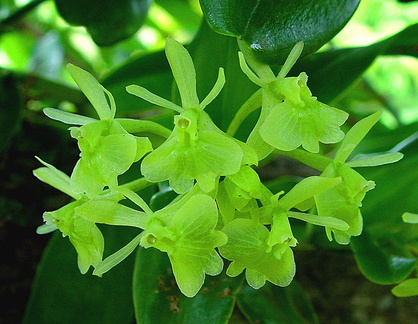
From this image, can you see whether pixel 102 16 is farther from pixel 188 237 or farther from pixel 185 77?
pixel 188 237

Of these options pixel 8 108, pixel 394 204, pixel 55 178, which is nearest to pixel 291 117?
pixel 55 178

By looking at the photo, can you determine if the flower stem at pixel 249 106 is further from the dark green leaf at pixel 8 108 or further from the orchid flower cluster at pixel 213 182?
the dark green leaf at pixel 8 108

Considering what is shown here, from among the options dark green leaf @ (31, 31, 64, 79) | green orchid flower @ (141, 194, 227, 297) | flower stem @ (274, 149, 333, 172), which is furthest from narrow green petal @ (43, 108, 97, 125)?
dark green leaf @ (31, 31, 64, 79)

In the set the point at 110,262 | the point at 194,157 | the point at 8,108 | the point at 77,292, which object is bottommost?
the point at 77,292

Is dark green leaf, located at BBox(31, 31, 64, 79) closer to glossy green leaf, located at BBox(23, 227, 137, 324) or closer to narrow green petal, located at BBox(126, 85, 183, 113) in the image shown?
glossy green leaf, located at BBox(23, 227, 137, 324)

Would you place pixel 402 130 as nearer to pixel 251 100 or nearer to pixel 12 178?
pixel 251 100
